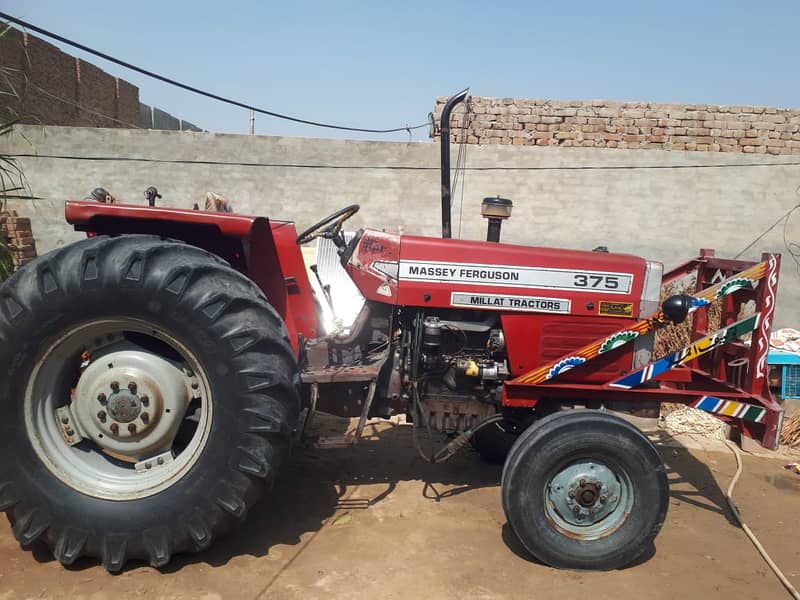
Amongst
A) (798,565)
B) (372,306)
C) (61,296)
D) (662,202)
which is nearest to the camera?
(61,296)

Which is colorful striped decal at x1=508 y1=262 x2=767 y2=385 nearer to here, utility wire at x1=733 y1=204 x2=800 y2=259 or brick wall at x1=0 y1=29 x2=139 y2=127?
utility wire at x1=733 y1=204 x2=800 y2=259

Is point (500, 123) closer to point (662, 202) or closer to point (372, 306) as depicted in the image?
point (662, 202)

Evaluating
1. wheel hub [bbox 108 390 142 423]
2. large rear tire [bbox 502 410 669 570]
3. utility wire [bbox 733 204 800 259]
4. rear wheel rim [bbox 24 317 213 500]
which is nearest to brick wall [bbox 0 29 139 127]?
rear wheel rim [bbox 24 317 213 500]

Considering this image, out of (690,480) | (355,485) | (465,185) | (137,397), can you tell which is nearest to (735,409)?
(690,480)

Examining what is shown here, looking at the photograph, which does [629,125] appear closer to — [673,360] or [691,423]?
[691,423]

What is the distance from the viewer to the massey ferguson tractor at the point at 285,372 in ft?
7.97

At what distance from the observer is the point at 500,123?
7441 millimetres

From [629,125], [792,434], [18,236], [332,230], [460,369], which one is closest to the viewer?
[460,369]

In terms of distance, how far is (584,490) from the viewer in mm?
2613

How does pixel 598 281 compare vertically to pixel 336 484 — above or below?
above

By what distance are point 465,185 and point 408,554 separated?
5.43 metres

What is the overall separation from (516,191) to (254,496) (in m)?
5.71

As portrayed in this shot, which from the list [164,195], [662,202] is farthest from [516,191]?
[164,195]

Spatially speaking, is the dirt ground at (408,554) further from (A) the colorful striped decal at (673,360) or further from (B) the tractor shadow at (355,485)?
(A) the colorful striped decal at (673,360)
